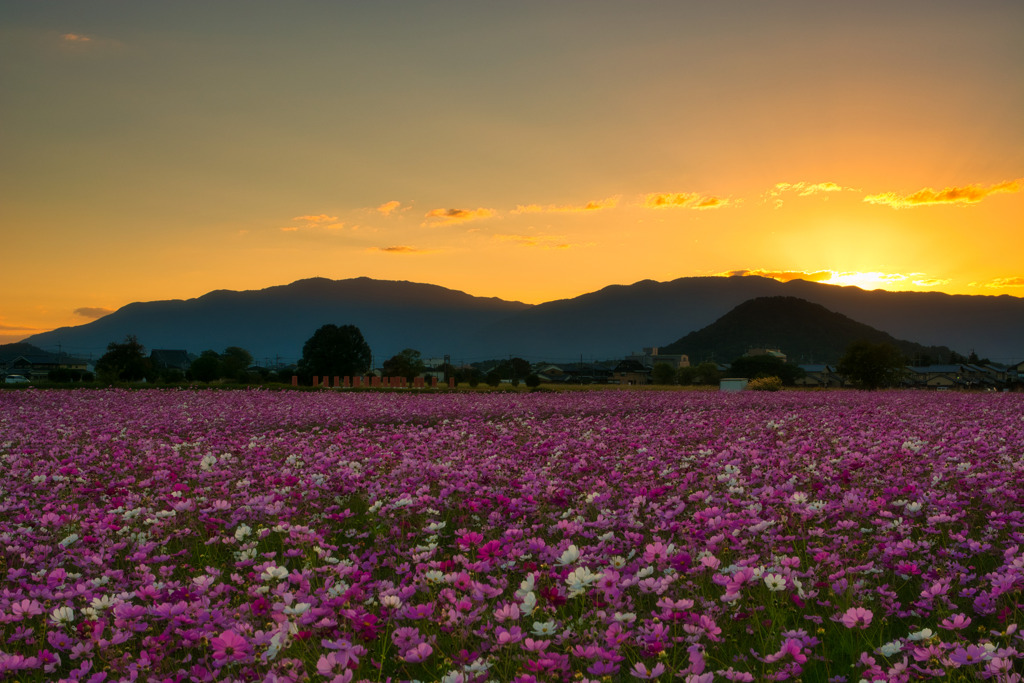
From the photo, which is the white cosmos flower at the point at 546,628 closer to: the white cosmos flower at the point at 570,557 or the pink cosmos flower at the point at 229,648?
the white cosmos flower at the point at 570,557

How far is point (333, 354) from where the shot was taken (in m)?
76.7

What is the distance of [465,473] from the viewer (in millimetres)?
7230

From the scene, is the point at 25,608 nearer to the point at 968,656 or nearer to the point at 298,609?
the point at 298,609

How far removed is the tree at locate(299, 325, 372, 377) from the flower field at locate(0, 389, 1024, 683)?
6616 centimetres

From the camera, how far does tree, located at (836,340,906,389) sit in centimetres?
5247

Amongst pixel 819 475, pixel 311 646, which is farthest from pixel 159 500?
pixel 819 475

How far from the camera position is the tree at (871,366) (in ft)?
172

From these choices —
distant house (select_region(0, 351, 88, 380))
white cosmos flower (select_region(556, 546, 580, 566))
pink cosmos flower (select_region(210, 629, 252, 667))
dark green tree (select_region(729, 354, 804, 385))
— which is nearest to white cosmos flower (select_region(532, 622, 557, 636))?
white cosmos flower (select_region(556, 546, 580, 566))

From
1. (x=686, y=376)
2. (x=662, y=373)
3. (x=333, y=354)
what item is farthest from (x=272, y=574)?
(x=686, y=376)

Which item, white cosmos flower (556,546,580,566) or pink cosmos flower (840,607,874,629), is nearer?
pink cosmos flower (840,607,874,629)

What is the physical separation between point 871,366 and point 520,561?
54840 mm

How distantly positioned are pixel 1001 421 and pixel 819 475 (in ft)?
34.9

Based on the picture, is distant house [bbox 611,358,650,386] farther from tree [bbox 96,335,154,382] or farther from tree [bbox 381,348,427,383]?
tree [bbox 96,335,154,382]

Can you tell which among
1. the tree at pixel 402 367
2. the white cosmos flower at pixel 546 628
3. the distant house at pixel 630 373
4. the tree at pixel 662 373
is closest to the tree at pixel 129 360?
the tree at pixel 402 367
